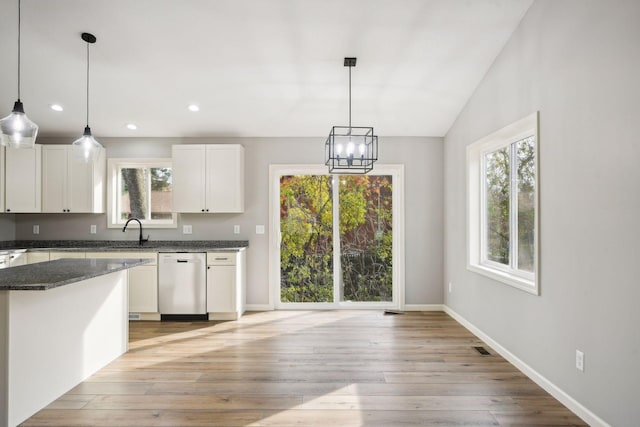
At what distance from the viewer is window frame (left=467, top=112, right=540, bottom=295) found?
9.50ft

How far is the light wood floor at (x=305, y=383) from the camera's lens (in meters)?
2.37

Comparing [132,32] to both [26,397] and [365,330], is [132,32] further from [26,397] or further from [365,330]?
[365,330]

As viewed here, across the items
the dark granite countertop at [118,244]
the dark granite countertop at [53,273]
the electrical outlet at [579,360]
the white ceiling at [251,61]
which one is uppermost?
the white ceiling at [251,61]

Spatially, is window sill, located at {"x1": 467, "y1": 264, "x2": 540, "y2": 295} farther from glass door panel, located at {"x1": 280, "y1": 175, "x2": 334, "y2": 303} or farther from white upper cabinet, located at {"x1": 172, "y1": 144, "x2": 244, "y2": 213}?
white upper cabinet, located at {"x1": 172, "y1": 144, "x2": 244, "y2": 213}

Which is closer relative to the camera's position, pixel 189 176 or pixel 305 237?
pixel 189 176

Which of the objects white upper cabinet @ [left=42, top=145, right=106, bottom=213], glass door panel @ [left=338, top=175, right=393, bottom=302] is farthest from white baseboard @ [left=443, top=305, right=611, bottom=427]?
white upper cabinet @ [left=42, top=145, right=106, bottom=213]

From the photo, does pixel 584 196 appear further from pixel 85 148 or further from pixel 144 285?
pixel 144 285

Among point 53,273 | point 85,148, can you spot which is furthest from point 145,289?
point 85,148

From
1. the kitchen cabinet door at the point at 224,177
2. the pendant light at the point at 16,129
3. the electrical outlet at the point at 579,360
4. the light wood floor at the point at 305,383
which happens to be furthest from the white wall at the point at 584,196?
the pendant light at the point at 16,129

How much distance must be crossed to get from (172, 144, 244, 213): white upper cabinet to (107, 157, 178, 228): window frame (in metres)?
0.38

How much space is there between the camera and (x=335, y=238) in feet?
17.1

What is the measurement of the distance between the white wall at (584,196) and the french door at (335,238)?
2.04 metres

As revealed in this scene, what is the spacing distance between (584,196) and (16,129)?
355 cm

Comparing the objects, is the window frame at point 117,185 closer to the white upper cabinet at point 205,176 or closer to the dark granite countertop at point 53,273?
the white upper cabinet at point 205,176
